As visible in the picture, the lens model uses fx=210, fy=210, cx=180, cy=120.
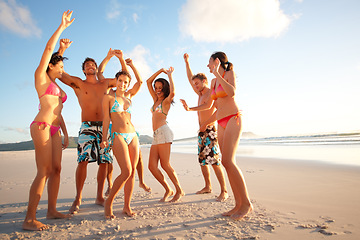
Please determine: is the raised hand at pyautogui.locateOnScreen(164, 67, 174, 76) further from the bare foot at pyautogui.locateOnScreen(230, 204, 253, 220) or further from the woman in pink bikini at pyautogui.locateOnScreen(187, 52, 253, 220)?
the bare foot at pyautogui.locateOnScreen(230, 204, 253, 220)

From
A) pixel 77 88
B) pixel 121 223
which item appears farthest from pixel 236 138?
pixel 77 88

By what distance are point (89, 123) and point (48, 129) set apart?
0.96m

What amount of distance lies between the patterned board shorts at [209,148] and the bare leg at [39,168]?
283 centimetres

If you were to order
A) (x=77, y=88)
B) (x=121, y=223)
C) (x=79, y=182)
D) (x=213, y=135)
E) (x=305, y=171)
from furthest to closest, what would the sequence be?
(x=305, y=171) < (x=213, y=135) < (x=77, y=88) < (x=79, y=182) < (x=121, y=223)

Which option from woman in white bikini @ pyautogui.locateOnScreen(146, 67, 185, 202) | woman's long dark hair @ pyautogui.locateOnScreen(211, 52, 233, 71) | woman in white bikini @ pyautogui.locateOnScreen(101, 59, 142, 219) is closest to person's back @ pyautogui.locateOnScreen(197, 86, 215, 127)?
woman in white bikini @ pyautogui.locateOnScreen(146, 67, 185, 202)

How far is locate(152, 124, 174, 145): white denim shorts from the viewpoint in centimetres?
422

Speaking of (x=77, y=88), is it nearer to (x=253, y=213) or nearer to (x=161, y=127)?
(x=161, y=127)

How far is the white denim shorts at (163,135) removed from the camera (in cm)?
422

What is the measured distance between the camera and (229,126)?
3264mm

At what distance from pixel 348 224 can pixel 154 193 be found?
3.38 meters

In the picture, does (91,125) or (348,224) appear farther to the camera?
(91,125)

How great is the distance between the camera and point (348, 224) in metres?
2.73

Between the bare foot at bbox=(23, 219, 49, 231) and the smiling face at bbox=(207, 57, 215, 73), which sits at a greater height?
the smiling face at bbox=(207, 57, 215, 73)

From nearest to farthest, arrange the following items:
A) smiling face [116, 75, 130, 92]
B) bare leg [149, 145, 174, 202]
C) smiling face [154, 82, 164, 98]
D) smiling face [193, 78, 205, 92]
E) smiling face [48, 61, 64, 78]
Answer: smiling face [48, 61, 64, 78]
smiling face [116, 75, 130, 92]
bare leg [149, 145, 174, 202]
smiling face [154, 82, 164, 98]
smiling face [193, 78, 205, 92]
